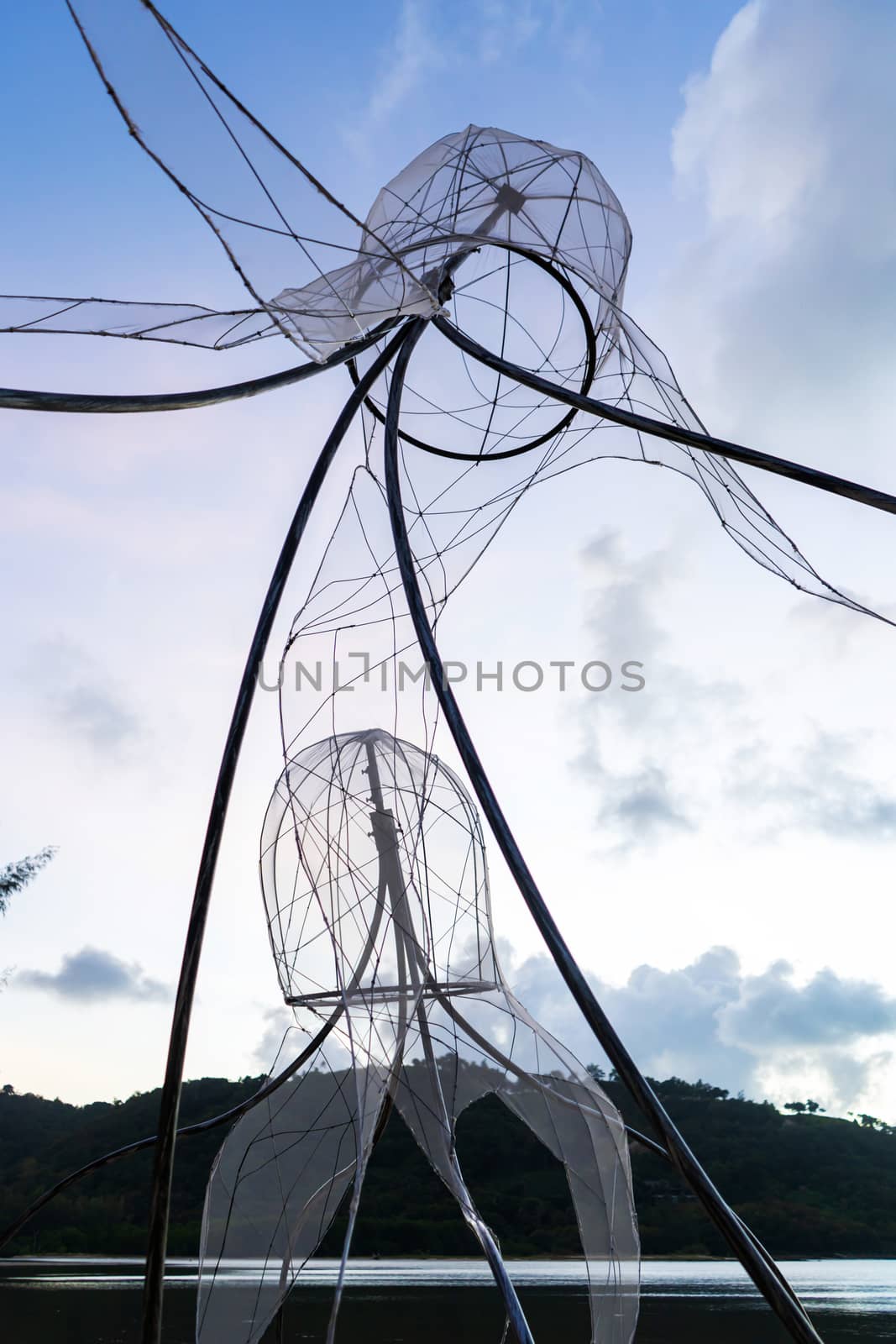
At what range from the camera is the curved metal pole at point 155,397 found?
175 inches

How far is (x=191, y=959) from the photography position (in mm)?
6195

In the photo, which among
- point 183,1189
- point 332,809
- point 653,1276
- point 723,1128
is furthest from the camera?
point 723,1128

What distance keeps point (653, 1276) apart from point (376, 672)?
3523cm

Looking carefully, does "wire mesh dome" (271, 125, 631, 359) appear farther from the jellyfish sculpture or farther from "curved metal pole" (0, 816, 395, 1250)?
"curved metal pole" (0, 816, 395, 1250)

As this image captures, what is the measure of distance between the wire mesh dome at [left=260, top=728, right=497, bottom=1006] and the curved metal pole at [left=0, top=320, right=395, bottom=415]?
2.43m

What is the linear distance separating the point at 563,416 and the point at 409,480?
3.45 ft

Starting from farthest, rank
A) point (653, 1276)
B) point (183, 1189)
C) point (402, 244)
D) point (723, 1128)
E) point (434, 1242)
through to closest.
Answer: point (434, 1242) → point (723, 1128) → point (653, 1276) → point (183, 1189) → point (402, 244)

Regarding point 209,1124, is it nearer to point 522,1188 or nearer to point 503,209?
point 503,209

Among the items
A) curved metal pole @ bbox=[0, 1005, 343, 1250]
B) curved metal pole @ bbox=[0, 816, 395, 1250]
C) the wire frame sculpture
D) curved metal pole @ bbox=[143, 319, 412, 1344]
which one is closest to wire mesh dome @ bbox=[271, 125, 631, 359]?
the wire frame sculpture

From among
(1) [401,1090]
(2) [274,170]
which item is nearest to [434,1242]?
(1) [401,1090]

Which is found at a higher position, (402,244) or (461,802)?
(402,244)

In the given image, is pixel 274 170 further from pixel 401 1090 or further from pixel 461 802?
pixel 401 1090

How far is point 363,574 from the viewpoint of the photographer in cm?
775

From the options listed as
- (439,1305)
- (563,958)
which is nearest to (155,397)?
(563,958)
